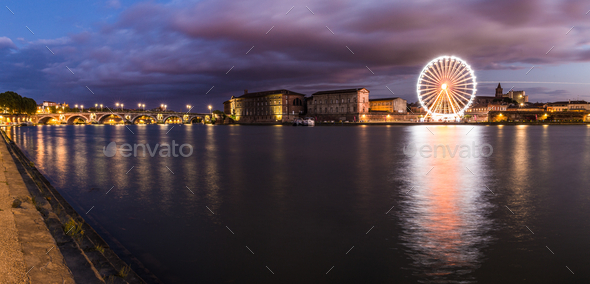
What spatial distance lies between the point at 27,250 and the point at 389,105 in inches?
4790

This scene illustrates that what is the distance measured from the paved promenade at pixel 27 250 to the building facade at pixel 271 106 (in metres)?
115

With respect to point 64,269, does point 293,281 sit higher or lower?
lower

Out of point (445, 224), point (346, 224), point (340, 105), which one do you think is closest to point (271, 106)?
point (340, 105)

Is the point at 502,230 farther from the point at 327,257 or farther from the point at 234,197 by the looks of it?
the point at 234,197

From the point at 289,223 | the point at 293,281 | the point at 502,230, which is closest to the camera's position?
the point at 293,281

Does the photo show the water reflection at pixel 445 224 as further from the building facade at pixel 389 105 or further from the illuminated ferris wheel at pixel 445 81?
the building facade at pixel 389 105

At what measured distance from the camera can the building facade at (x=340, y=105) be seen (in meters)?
109

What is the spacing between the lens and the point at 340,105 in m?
113

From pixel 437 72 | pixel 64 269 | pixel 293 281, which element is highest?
pixel 437 72

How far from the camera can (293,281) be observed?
4.82 meters

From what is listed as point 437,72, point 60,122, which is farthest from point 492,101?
point 60,122

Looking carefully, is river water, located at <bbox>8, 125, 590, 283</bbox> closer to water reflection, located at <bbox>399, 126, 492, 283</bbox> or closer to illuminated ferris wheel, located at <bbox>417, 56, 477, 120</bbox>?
water reflection, located at <bbox>399, 126, 492, 283</bbox>

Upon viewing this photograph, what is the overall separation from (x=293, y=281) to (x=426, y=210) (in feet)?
15.6

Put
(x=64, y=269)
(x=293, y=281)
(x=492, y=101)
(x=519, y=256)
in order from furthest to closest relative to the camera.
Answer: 1. (x=492, y=101)
2. (x=519, y=256)
3. (x=293, y=281)
4. (x=64, y=269)
